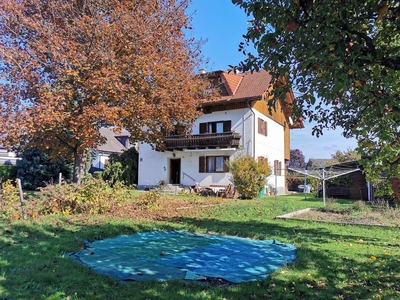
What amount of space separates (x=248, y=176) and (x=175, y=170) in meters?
8.92

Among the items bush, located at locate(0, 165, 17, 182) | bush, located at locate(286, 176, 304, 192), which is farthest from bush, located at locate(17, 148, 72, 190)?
bush, located at locate(286, 176, 304, 192)

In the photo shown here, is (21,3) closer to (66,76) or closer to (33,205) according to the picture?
(66,76)

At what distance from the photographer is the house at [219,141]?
72.8ft

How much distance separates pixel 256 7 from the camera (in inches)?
103

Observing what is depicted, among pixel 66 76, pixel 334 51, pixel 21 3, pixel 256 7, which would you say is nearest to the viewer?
pixel 334 51

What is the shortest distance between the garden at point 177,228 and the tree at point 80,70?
351cm

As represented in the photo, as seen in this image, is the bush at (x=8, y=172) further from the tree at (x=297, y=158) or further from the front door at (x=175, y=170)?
the tree at (x=297, y=158)

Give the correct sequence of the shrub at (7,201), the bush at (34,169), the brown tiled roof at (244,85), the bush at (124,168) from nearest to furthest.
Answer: the shrub at (7,201) → the bush at (34,169) → the brown tiled roof at (244,85) → the bush at (124,168)

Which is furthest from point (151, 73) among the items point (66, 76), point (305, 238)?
point (305, 238)

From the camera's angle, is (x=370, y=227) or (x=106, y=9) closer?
(x=370, y=227)

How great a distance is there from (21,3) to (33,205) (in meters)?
9.25

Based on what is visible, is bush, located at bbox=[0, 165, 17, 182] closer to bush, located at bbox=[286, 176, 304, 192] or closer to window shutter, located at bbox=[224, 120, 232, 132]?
window shutter, located at bbox=[224, 120, 232, 132]

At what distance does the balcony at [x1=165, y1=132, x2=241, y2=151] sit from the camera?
21.8 metres

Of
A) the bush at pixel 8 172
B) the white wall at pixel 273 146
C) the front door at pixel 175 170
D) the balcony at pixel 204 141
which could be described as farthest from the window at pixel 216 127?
the bush at pixel 8 172
